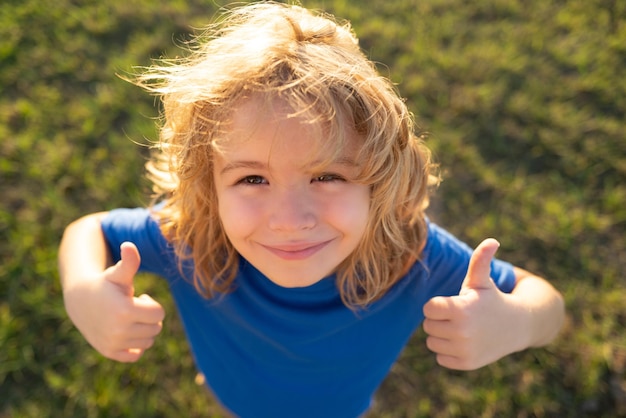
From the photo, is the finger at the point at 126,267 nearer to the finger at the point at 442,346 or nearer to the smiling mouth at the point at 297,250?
the smiling mouth at the point at 297,250

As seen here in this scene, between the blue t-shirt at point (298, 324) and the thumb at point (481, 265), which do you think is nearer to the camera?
the thumb at point (481, 265)

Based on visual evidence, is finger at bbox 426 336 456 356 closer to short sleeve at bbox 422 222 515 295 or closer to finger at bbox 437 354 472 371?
finger at bbox 437 354 472 371

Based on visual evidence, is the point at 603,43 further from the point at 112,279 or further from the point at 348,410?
the point at 112,279

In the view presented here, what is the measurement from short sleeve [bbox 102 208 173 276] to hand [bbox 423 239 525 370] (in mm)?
725

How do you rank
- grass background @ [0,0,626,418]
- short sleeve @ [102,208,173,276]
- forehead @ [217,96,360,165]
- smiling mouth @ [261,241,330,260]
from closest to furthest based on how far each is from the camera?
forehead @ [217,96,360,165] < smiling mouth @ [261,241,330,260] < short sleeve @ [102,208,173,276] < grass background @ [0,0,626,418]

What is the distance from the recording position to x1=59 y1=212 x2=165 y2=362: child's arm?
4.24 feet

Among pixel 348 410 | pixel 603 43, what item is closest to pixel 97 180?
pixel 348 410

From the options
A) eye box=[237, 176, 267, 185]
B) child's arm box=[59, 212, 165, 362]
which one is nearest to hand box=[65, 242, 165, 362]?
child's arm box=[59, 212, 165, 362]

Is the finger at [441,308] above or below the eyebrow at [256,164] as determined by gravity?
below

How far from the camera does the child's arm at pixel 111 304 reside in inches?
50.9

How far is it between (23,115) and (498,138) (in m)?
2.35

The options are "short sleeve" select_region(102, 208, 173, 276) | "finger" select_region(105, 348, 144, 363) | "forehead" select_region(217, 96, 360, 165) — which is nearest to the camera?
"forehead" select_region(217, 96, 360, 165)

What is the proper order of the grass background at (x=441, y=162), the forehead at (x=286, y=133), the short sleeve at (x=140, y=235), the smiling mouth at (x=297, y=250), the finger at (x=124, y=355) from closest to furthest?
the forehead at (x=286, y=133) → the smiling mouth at (x=297, y=250) → the finger at (x=124, y=355) → the short sleeve at (x=140, y=235) → the grass background at (x=441, y=162)

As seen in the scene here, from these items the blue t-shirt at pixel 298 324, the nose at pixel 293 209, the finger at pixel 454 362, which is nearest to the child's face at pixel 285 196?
the nose at pixel 293 209
